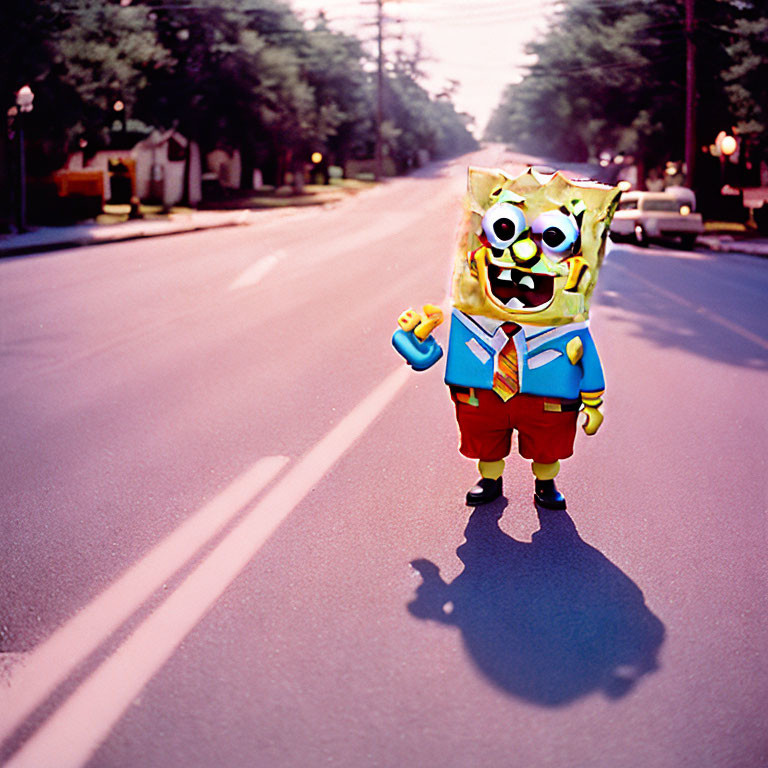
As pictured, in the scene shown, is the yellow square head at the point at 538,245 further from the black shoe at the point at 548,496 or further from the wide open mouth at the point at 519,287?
the black shoe at the point at 548,496

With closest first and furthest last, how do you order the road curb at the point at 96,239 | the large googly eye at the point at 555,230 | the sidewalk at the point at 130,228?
1. the large googly eye at the point at 555,230
2. the road curb at the point at 96,239
3. the sidewalk at the point at 130,228

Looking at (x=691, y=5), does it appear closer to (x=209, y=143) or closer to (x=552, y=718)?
(x=209, y=143)

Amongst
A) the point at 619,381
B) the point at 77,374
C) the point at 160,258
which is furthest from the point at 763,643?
the point at 160,258

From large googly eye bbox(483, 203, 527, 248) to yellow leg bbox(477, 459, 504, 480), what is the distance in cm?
114

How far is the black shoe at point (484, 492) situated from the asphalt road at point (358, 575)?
0.07 metres

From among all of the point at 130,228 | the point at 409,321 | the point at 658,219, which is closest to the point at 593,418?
the point at 409,321

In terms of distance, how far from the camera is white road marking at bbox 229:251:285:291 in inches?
632

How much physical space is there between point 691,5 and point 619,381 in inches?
1175

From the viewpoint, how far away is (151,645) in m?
3.50

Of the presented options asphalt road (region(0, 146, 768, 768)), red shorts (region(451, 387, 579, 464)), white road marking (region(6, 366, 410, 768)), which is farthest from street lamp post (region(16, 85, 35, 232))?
red shorts (region(451, 387, 579, 464))

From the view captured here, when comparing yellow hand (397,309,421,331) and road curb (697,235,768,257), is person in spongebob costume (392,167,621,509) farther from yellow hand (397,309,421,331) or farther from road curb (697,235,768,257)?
road curb (697,235,768,257)

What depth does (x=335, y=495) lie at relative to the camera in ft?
17.2

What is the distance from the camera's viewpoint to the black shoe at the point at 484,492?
5117 mm

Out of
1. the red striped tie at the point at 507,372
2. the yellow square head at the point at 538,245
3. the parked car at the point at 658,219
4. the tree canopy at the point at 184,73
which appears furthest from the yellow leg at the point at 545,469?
the tree canopy at the point at 184,73
